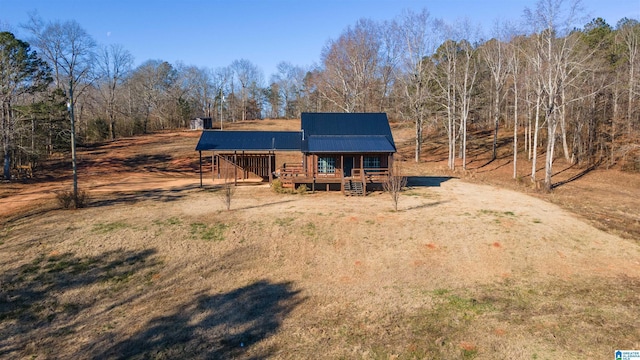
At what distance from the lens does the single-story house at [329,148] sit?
24016 millimetres

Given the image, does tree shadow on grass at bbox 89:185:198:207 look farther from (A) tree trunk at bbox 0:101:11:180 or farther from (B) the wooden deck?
(A) tree trunk at bbox 0:101:11:180

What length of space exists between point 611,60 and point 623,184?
20868mm

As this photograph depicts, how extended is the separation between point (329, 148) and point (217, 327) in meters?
15.8

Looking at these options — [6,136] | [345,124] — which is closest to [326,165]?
[345,124]

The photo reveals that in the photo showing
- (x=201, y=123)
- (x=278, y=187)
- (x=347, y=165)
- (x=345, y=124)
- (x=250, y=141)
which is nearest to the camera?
(x=278, y=187)

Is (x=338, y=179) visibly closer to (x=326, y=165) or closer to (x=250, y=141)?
(x=326, y=165)

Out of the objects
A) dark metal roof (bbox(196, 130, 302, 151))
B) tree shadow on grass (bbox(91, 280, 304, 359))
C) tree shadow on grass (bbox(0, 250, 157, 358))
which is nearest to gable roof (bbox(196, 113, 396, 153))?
dark metal roof (bbox(196, 130, 302, 151))

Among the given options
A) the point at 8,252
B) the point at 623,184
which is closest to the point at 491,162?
the point at 623,184

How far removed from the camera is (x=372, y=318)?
33.8 feet

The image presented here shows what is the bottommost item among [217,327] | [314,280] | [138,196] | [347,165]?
[217,327]

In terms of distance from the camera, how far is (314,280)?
1279 cm

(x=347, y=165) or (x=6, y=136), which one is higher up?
(x=6, y=136)

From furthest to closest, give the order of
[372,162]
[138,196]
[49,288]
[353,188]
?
1. [372,162]
2. [353,188]
3. [138,196]
4. [49,288]

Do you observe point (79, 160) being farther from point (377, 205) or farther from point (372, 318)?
point (372, 318)
